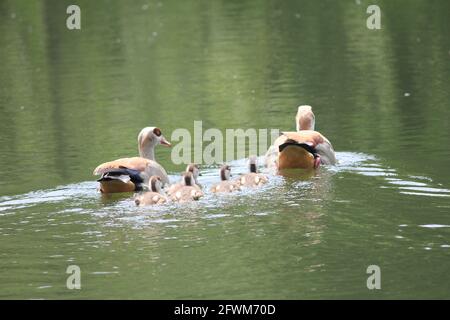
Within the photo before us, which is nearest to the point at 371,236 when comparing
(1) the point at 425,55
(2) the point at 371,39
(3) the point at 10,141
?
(3) the point at 10,141

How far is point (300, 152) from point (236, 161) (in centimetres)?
191

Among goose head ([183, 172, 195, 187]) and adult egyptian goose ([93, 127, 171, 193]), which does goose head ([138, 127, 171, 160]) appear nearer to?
adult egyptian goose ([93, 127, 171, 193])

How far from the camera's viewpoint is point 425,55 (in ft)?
103

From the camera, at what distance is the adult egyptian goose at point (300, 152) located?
1745 cm

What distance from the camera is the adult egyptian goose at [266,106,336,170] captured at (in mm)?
17453

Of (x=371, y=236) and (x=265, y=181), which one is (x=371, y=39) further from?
(x=371, y=236)

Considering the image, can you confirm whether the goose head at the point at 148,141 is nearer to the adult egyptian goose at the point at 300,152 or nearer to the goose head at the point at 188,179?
the adult egyptian goose at the point at 300,152

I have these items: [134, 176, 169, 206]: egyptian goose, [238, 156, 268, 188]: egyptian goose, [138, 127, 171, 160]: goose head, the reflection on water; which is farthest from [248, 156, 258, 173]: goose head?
[138, 127, 171, 160]: goose head

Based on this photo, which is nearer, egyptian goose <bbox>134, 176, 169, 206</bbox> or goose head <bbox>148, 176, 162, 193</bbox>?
egyptian goose <bbox>134, 176, 169, 206</bbox>

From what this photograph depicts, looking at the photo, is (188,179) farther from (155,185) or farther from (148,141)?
(148,141)

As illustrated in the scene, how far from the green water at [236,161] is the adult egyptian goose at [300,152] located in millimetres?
347

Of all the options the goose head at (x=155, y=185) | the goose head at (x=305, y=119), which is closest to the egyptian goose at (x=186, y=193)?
the goose head at (x=155, y=185)

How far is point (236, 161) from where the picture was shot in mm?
19062

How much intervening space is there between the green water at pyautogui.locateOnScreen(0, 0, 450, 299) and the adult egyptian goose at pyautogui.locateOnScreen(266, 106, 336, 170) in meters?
0.35
